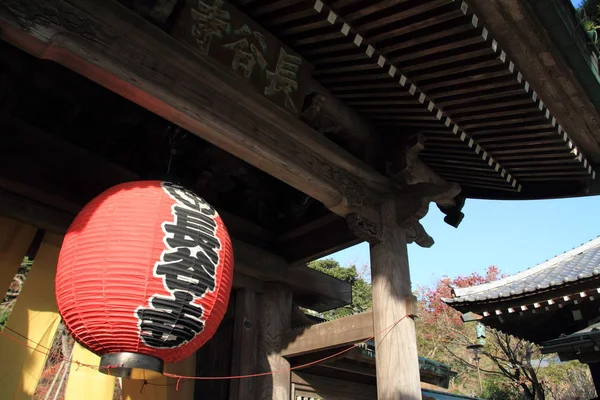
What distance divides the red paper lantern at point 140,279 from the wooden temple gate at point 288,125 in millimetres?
479

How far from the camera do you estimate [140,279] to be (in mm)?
2395

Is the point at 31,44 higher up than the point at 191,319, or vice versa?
the point at 31,44

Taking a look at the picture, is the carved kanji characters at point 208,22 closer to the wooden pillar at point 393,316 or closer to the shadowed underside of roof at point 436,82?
the shadowed underside of roof at point 436,82

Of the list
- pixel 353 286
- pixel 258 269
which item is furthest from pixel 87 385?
pixel 353 286

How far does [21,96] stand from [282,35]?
238 cm

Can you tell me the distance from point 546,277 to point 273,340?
3.78 m

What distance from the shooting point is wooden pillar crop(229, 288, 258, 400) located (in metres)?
4.75

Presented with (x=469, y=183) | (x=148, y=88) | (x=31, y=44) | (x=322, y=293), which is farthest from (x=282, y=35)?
(x=322, y=293)

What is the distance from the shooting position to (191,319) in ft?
8.17

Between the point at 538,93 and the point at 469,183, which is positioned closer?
the point at 538,93

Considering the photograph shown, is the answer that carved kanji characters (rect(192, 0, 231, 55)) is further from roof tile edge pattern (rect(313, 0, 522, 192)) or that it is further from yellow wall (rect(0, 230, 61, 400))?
yellow wall (rect(0, 230, 61, 400))

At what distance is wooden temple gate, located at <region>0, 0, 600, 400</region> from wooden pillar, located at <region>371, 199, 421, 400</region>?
0.04ft

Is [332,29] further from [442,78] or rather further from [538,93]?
[538,93]

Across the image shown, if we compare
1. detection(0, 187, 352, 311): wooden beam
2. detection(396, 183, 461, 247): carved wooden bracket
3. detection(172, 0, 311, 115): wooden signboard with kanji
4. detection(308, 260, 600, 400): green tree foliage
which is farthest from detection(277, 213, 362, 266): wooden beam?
detection(308, 260, 600, 400): green tree foliage
